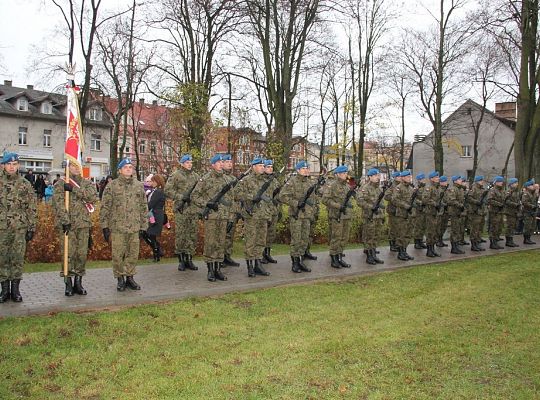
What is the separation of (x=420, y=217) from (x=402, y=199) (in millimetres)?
1707

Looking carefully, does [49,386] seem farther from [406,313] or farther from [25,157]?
[25,157]

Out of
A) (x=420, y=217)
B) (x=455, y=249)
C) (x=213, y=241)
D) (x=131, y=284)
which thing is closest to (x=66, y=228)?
(x=131, y=284)

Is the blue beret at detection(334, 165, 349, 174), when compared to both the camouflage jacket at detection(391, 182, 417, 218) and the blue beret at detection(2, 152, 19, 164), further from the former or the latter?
the blue beret at detection(2, 152, 19, 164)

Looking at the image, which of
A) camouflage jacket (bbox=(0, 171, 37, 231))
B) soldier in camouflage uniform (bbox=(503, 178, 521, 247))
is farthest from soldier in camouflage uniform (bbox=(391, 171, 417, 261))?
camouflage jacket (bbox=(0, 171, 37, 231))

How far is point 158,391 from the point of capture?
4.48m

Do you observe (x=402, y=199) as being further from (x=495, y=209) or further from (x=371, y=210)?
(x=495, y=209)

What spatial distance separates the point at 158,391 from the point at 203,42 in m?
22.2

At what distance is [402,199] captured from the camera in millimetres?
12617

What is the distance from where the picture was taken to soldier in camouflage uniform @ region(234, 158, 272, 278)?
9656 millimetres

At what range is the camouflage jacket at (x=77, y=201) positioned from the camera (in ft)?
24.6

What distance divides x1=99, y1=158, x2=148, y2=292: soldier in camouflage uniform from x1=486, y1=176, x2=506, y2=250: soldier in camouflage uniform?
1120 cm

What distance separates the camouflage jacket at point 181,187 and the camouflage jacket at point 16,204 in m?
2.96

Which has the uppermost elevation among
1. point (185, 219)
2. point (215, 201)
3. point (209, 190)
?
point (209, 190)

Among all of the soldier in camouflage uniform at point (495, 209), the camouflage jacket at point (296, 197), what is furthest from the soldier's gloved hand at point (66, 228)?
the soldier in camouflage uniform at point (495, 209)
